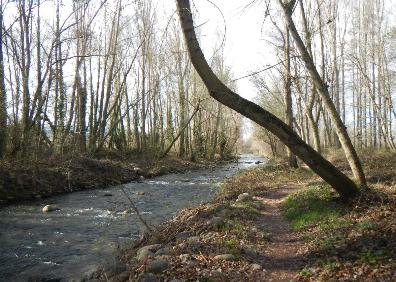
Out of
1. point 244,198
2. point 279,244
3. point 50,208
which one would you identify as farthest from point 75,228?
point 279,244

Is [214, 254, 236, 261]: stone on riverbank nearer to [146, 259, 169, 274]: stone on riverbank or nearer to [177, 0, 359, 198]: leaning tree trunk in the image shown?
[146, 259, 169, 274]: stone on riverbank

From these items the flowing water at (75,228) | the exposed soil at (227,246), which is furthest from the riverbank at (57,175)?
the exposed soil at (227,246)

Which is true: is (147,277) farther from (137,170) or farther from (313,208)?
(137,170)

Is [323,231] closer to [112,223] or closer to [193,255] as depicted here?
[193,255]

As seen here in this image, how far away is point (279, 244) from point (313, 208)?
1908mm

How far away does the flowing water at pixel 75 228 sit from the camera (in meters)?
7.27

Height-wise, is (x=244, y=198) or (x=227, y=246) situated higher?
(x=244, y=198)

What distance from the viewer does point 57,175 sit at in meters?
16.1

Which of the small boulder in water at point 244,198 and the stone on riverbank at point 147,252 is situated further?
the small boulder in water at point 244,198

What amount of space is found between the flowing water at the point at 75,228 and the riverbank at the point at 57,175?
706 mm

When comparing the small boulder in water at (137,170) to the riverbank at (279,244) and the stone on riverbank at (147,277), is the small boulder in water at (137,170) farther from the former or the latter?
the stone on riverbank at (147,277)

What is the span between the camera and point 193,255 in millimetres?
6324

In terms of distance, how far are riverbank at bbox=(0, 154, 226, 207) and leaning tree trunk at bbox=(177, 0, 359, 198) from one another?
15.1 feet

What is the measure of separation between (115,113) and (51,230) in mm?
17273
